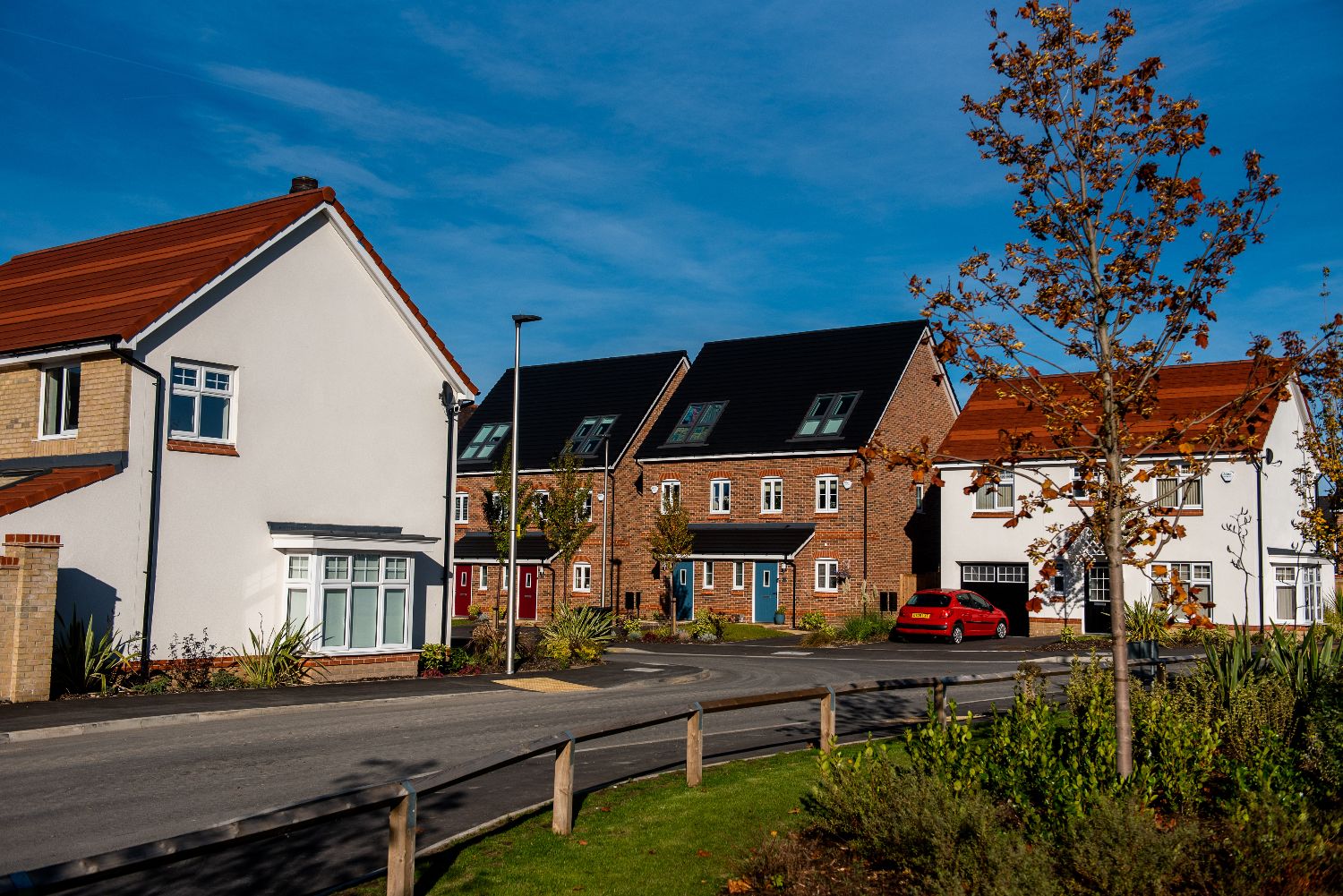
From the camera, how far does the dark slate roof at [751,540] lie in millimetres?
44125

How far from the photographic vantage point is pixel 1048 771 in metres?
8.18

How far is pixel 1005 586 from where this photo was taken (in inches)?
1719

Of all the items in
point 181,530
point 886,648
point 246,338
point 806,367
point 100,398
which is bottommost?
point 886,648

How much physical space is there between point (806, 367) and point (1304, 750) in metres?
41.0

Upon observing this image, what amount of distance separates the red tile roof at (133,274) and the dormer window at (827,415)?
2193 cm

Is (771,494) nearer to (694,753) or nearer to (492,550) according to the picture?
(492,550)

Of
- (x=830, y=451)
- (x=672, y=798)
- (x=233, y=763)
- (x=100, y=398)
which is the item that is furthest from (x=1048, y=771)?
(x=830, y=451)

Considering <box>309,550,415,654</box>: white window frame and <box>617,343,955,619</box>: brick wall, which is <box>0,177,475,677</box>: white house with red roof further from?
<box>617,343,955,619</box>: brick wall

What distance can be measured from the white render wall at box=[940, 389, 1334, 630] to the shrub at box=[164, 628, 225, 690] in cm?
2314

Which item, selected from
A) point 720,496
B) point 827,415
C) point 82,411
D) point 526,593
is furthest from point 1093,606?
point 82,411

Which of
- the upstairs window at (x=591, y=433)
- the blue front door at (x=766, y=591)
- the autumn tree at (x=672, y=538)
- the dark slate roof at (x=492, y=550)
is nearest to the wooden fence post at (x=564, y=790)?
the autumn tree at (x=672, y=538)

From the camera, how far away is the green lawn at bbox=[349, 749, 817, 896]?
25.4 feet

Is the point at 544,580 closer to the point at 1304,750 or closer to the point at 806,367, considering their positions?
the point at 806,367

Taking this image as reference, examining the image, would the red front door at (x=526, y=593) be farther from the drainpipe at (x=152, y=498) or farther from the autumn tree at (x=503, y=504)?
the drainpipe at (x=152, y=498)
